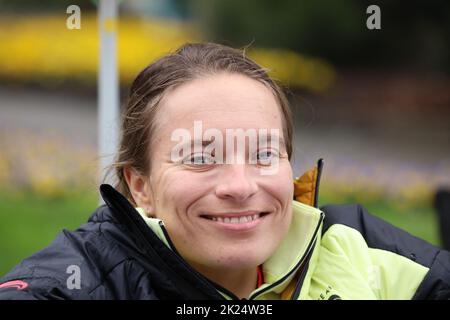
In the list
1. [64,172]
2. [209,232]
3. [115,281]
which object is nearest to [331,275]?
[209,232]

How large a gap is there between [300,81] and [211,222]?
23.7ft

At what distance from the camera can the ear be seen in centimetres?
195

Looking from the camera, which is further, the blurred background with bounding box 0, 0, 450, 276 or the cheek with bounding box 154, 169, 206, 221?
the blurred background with bounding box 0, 0, 450, 276

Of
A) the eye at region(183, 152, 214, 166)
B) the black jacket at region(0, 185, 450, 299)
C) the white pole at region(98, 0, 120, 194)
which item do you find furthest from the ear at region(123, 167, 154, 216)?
the white pole at region(98, 0, 120, 194)

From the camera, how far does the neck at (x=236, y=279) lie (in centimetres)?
185

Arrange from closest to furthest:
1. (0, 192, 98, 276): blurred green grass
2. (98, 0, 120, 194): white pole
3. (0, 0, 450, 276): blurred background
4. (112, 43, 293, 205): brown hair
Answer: (112, 43, 293, 205): brown hair < (98, 0, 120, 194): white pole < (0, 192, 98, 276): blurred green grass < (0, 0, 450, 276): blurred background

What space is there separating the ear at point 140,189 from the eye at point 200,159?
0.21 metres

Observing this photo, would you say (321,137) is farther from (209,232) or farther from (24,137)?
(209,232)

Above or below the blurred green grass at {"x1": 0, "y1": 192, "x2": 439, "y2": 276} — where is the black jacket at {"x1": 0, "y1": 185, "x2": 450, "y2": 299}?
above

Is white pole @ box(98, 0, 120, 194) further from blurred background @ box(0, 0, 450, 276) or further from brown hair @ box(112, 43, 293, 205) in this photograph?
blurred background @ box(0, 0, 450, 276)

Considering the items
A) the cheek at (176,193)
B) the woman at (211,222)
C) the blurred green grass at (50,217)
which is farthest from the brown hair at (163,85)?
the blurred green grass at (50,217)
